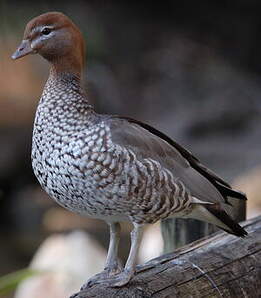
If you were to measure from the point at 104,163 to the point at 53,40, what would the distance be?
50 cm

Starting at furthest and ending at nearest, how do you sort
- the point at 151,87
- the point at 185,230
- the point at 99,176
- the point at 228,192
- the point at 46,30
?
the point at 151,87 < the point at 185,230 < the point at 228,192 < the point at 46,30 < the point at 99,176

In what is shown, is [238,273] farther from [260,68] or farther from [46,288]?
[260,68]

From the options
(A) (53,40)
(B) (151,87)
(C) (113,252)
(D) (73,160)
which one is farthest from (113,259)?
(B) (151,87)

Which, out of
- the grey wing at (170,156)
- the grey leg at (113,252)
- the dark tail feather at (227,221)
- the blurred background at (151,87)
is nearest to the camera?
the grey wing at (170,156)

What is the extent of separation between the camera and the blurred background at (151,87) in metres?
8.35

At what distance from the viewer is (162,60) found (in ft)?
32.6

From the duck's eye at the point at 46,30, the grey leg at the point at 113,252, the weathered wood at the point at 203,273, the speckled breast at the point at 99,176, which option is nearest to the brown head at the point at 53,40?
the duck's eye at the point at 46,30

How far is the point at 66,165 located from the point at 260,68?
291 inches

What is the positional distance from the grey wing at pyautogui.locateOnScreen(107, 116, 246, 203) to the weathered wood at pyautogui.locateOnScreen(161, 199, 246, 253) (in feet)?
1.19

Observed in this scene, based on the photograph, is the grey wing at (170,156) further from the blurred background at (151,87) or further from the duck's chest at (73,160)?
the blurred background at (151,87)

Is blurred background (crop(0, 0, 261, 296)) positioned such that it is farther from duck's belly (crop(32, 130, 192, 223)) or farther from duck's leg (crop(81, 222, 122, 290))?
duck's belly (crop(32, 130, 192, 223))

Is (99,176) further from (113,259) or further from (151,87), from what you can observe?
(151,87)

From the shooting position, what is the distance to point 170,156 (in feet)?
9.75

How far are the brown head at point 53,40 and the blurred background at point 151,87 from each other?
4371 millimetres
